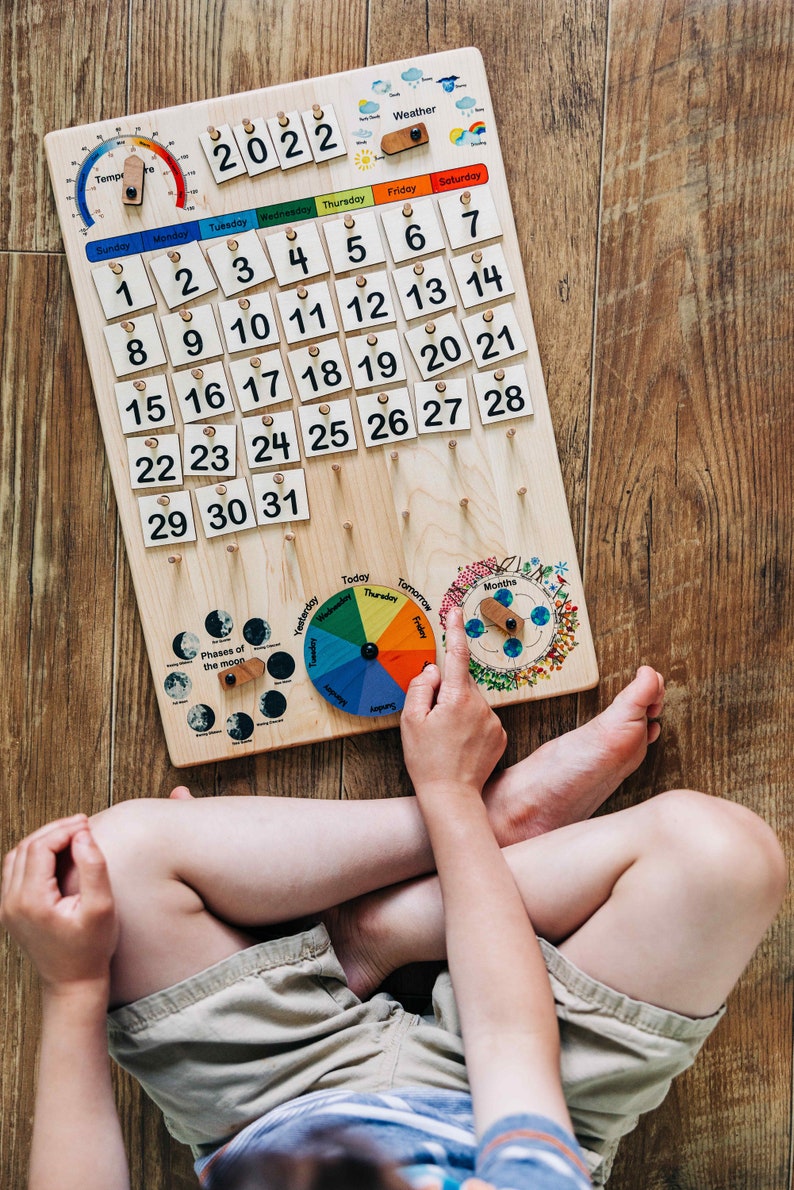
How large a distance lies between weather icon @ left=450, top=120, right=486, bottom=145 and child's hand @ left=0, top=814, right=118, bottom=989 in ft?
2.36

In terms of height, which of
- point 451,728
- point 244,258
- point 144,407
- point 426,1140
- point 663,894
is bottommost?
point 426,1140

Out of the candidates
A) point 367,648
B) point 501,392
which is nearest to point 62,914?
point 367,648

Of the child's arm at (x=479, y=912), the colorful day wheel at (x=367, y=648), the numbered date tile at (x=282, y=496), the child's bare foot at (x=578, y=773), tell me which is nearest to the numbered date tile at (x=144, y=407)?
the numbered date tile at (x=282, y=496)

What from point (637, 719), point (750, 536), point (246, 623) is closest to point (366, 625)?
point (246, 623)

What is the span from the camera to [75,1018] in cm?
68

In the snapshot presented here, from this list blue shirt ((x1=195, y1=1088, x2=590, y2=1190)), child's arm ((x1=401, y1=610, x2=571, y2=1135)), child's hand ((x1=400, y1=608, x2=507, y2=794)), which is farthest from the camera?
child's hand ((x1=400, y1=608, x2=507, y2=794))

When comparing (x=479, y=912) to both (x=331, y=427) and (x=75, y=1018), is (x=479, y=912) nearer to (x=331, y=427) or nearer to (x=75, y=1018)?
(x=75, y=1018)

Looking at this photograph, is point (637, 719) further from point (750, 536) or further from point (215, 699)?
point (215, 699)

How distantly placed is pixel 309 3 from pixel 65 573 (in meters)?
0.62

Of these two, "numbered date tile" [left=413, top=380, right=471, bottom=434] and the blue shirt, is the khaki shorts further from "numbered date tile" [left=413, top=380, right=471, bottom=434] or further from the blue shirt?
"numbered date tile" [left=413, top=380, right=471, bottom=434]

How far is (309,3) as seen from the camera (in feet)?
2.89

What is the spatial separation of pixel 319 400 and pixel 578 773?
44cm

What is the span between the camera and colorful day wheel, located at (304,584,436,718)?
0.87 metres

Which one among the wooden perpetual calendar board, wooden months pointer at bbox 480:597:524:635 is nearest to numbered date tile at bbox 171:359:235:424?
the wooden perpetual calendar board
